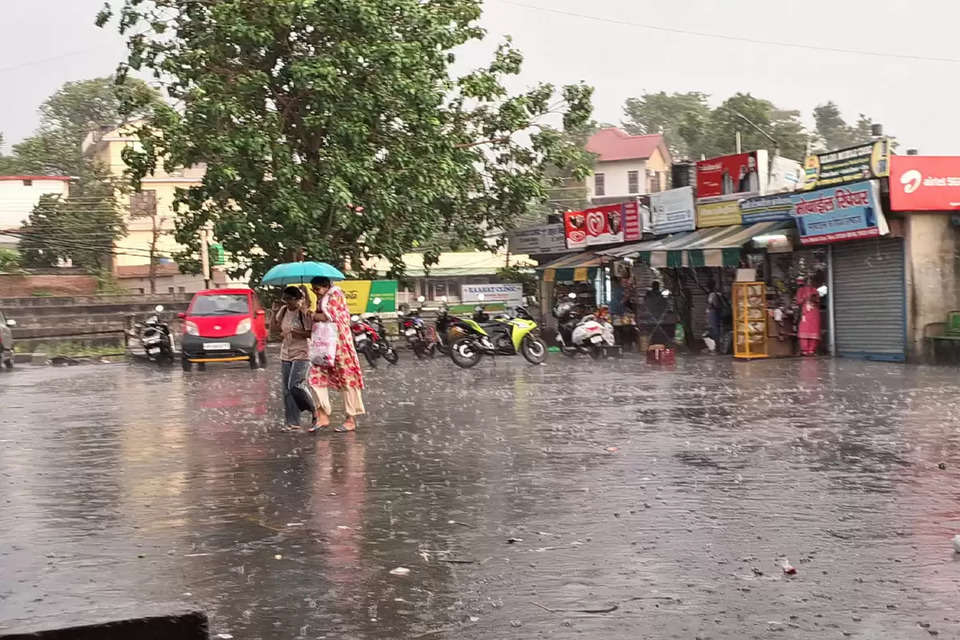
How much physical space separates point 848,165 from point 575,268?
12809mm

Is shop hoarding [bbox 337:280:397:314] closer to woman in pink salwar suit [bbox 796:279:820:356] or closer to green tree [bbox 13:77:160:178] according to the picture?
woman in pink salwar suit [bbox 796:279:820:356]

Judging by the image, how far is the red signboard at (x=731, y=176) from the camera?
2781cm

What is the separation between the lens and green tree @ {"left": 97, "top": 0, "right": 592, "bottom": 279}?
97.1 feet

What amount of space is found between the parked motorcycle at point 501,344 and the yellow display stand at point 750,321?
4203 mm

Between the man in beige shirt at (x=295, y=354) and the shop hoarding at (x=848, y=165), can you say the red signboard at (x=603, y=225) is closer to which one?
the shop hoarding at (x=848, y=165)

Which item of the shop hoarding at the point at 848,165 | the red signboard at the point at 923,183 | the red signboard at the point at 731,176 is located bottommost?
the red signboard at the point at 923,183

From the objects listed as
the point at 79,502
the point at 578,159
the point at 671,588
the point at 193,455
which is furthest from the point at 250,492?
the point at 578,159

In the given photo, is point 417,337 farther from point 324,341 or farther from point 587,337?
point 324,341

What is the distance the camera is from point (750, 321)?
83.8ft

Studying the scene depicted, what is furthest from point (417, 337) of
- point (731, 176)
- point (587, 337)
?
point (731, 176)

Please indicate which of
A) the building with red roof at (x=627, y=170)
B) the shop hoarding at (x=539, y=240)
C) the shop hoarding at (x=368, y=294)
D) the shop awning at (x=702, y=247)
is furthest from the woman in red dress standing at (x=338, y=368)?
the building with red roof at (x=627, y=170)

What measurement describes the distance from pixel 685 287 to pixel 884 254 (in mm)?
8208

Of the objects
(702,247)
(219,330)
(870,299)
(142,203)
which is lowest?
(219,330)

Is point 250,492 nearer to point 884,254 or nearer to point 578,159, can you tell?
point 884,254
